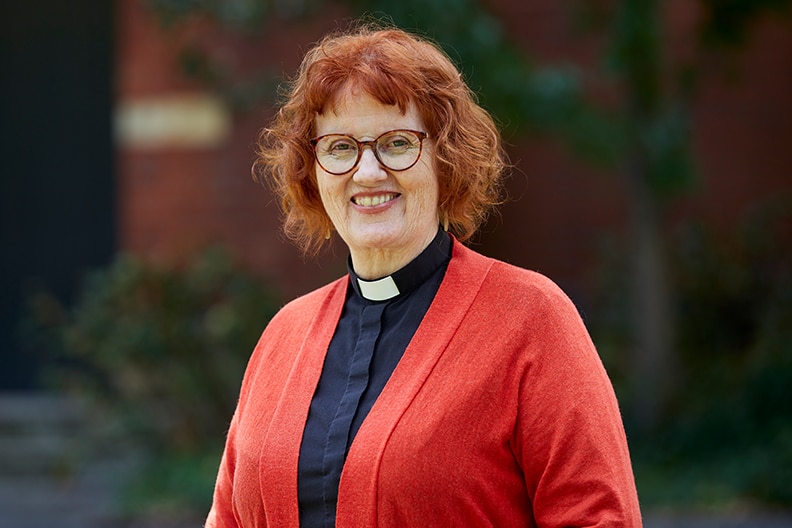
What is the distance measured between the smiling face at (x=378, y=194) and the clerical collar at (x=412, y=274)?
0.06 feet

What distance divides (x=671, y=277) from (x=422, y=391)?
18.6 feet

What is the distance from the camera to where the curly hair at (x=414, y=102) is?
7.76 feet

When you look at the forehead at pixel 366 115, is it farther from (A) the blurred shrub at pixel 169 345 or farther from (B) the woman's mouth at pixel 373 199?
(A) the blurred shrub at pixel 169 345

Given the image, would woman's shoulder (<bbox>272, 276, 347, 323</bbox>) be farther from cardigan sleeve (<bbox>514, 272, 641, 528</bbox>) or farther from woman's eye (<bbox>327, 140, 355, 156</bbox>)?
cardigan sleeve (<bbox>514, 272, 641, 528</bbox>)

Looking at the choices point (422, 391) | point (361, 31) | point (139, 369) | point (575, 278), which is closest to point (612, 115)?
point (575, 278)

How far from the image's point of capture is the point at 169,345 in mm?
7336

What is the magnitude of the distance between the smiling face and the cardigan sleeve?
39cm

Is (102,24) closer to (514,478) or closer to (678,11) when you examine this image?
(678,11)

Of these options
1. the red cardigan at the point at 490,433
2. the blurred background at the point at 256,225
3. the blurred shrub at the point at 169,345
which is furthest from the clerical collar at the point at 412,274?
the blurred shrub at the point at 169,345

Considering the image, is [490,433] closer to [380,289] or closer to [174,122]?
[380,289]

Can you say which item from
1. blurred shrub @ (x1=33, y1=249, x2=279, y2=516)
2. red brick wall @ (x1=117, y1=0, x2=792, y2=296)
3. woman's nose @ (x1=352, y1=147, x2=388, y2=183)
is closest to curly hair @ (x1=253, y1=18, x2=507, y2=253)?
woman's nose @ (x1=352, y1=147, x2=388, y2=183)

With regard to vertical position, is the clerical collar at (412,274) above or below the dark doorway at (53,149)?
below

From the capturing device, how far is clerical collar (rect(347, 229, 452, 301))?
2447 millimetres

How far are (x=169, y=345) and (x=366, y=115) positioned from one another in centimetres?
520
